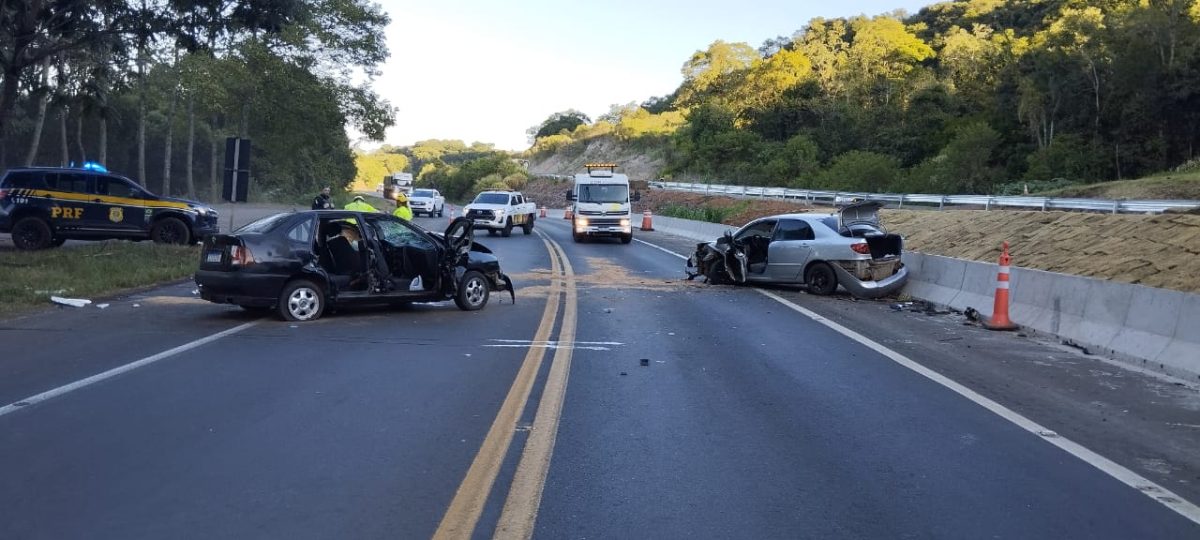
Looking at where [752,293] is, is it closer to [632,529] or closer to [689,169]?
[632,529]

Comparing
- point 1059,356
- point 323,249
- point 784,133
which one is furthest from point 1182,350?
point 784,133

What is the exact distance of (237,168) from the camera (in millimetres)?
21516

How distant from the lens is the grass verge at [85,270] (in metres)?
14.7

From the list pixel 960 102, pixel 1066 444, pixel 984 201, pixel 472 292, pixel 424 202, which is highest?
pixel 960 102

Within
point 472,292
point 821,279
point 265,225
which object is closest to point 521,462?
point 265,225

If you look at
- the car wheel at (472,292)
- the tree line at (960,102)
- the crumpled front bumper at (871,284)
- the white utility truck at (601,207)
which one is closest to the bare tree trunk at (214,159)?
the white utility truck at (601,207)

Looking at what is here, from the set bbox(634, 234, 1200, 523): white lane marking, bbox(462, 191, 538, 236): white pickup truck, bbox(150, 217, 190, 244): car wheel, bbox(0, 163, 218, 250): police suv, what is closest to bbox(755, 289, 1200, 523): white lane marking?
bbox(634, 234, 1200, 523): white lane marking

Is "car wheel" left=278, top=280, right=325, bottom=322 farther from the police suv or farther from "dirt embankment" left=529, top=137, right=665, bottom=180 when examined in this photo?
"dirt embankment" left=529, top=137, right=665, bottom=180

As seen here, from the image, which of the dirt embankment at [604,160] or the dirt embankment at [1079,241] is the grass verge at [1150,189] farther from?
the dirt embankment at [604,160]

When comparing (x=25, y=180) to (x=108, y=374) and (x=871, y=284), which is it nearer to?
(x=108, y=374)

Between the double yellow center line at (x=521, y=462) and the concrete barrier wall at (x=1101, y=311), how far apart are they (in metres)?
6.18

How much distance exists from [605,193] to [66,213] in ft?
59.0

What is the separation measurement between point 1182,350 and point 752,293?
852 centimetres

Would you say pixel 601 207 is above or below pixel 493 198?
below
